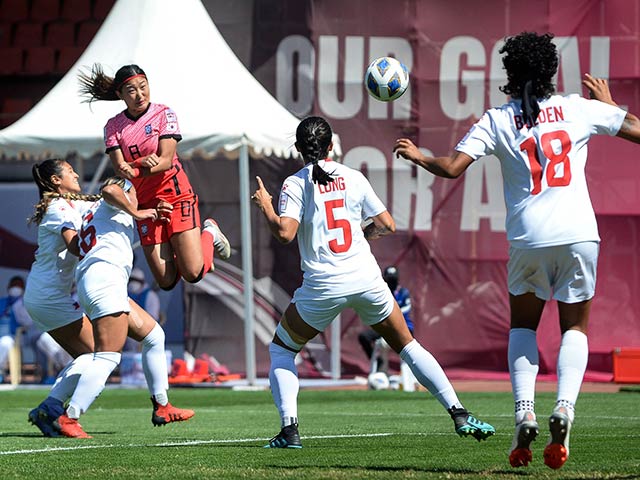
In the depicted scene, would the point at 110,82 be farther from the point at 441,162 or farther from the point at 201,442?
the point at 441,162

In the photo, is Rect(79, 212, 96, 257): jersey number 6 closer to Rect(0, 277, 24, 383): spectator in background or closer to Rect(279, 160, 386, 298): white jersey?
Rect(279, 160, 386, 298): white jersey

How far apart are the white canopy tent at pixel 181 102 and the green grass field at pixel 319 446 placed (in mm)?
4202

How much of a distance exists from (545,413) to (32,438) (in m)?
4.93

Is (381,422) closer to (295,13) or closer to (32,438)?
(32,438)

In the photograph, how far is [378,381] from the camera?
1794 centimetres

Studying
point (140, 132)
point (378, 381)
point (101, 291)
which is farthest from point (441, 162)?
point (378, 381)

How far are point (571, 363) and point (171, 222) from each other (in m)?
4.11

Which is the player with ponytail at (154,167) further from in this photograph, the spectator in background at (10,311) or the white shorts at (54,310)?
the spectator in background at (10,311)

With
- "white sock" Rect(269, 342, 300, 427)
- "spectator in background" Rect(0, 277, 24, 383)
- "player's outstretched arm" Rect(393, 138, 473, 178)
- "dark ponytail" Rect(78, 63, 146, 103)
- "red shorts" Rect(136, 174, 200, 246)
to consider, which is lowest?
"spectator in background" Rect(0, 277, 24, 383)

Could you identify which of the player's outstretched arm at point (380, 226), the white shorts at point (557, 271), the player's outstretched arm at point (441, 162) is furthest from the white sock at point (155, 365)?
the white shorts at point (557, 271)

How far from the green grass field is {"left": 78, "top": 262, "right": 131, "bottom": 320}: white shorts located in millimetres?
848

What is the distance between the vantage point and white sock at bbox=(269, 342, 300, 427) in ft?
26.4

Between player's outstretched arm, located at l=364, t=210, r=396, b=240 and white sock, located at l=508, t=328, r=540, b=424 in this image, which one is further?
player's outstretched arm, located at l=364, t=210, r=396, b=240

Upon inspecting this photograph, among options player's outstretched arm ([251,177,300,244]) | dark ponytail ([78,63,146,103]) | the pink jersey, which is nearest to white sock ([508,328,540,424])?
player's outstretched arm ([251,177,300,244])
